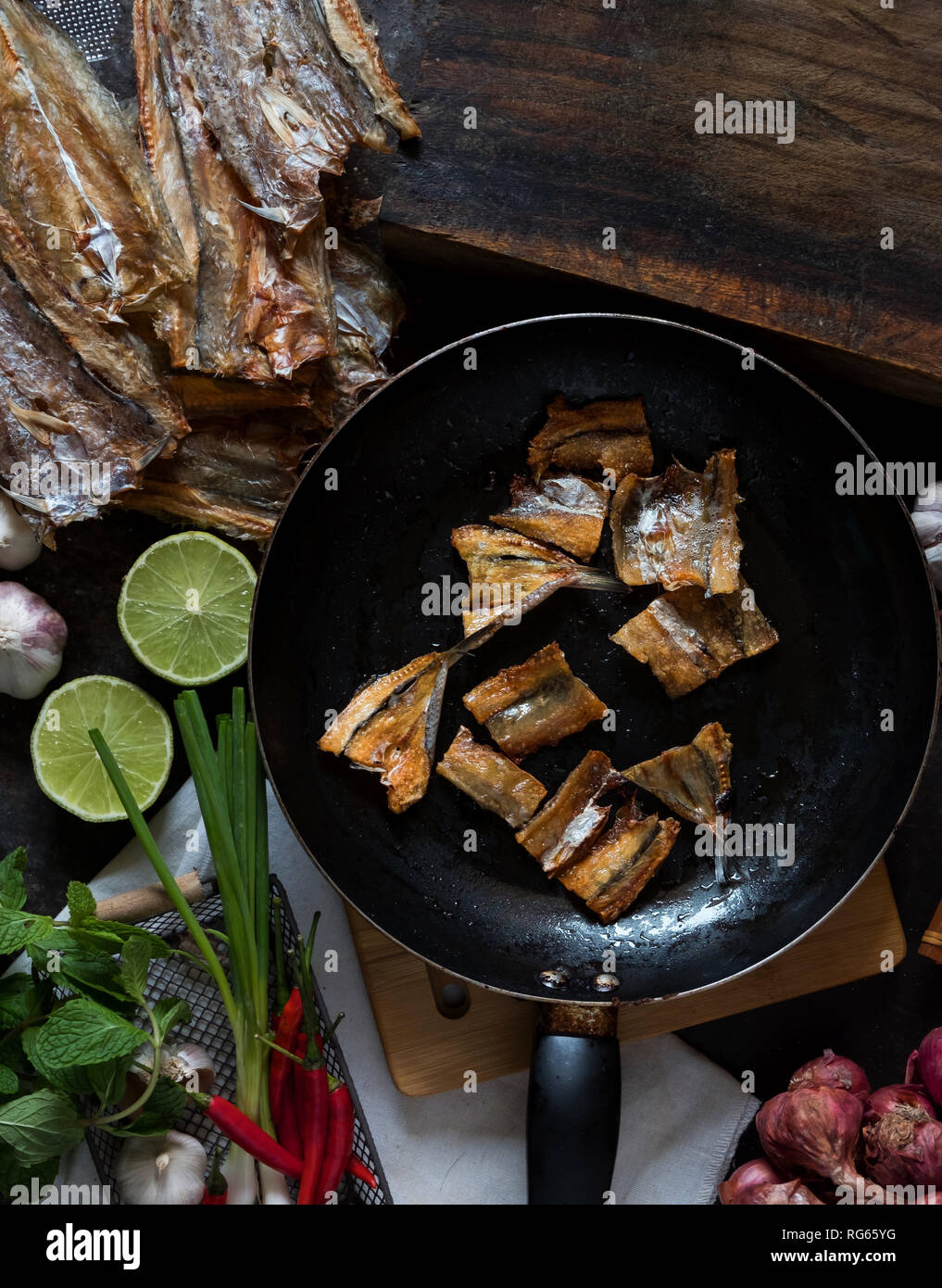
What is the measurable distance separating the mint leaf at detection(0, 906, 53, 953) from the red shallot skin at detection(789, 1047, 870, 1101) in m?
1.97

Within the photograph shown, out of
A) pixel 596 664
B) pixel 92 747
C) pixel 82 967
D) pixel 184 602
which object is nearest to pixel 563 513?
pixel 596 664

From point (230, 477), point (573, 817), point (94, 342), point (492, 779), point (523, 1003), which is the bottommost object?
point (523, 1003)

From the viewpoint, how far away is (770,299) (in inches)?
115

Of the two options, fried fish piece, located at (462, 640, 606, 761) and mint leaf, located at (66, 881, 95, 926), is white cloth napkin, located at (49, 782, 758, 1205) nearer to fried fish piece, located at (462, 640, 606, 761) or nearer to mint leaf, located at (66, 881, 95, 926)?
mint leaf, located at (66, 881, 95, 926)

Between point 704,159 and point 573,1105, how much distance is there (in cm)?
244

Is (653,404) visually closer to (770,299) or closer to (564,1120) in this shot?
(770,299)

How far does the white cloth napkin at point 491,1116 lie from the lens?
3223 mm

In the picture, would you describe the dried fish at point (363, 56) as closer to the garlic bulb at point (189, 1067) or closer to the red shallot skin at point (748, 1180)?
the garlic bulb at point (189, 1067)

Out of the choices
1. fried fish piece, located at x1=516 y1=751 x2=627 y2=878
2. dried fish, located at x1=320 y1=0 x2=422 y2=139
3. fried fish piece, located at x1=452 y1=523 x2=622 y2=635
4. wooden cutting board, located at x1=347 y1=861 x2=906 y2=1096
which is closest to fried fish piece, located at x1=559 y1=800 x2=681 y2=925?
fried fish piece, located at x1=516 y1=751 x2=627 y2=878

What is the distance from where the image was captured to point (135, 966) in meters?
2.69

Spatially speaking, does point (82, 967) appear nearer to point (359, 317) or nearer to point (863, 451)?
point (359, 317)

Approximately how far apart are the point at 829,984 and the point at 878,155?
221 cm

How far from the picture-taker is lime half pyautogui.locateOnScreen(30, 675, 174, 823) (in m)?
3.13

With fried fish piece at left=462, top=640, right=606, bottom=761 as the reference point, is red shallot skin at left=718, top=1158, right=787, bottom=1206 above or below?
below
